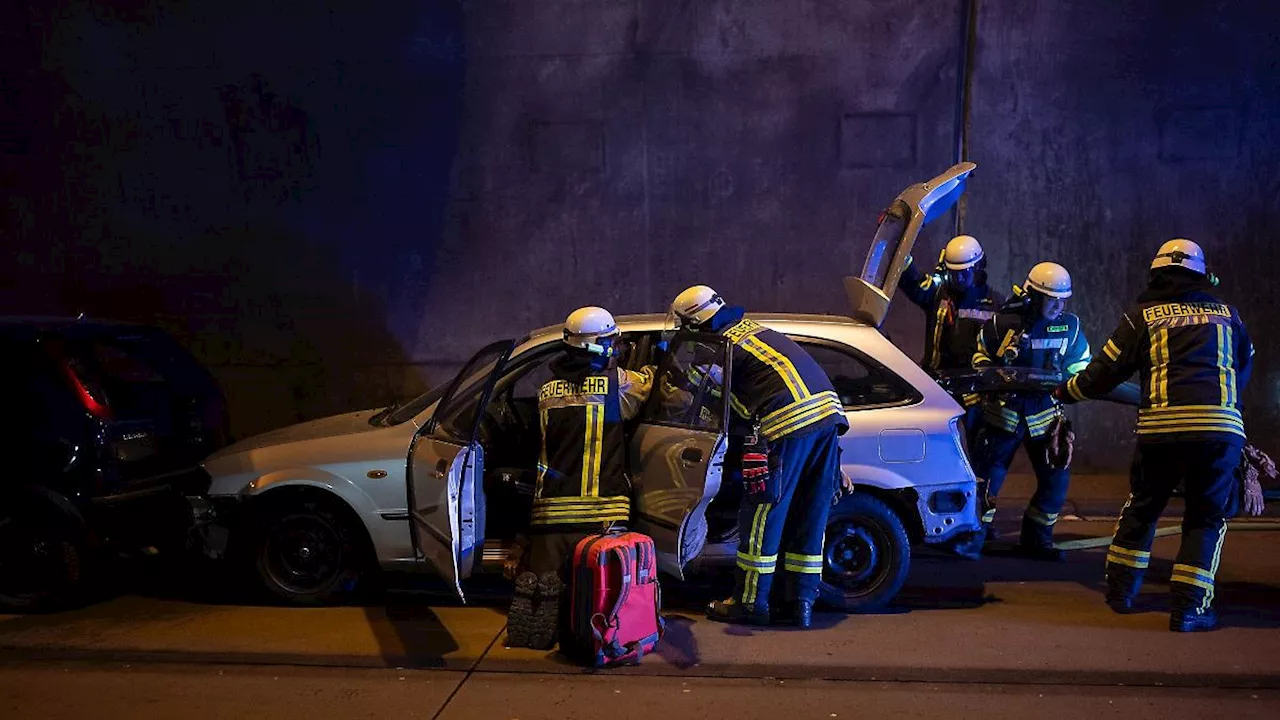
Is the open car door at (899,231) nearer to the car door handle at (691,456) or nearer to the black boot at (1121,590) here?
the car door handle at (691,456)

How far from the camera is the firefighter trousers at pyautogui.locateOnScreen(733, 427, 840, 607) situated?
243 inches

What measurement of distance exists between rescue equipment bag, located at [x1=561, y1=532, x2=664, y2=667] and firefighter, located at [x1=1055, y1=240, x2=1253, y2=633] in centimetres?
250

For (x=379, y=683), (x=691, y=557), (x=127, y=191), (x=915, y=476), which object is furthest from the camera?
(x=127, y=191)

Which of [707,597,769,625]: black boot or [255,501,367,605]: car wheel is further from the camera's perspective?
[255,501,367,605]: car wheel

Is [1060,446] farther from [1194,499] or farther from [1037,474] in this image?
[1194,499]

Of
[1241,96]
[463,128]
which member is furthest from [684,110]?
[1241,96]

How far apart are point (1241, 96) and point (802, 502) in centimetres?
594

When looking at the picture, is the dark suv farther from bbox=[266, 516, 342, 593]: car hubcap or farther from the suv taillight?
bbox=[266, 516, 342, 593]: car hubcap

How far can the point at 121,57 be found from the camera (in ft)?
34.5

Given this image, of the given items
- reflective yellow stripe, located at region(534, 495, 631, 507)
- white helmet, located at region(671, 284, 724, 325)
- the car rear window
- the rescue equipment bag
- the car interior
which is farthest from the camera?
the car rear window

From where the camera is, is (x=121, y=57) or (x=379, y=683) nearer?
(x=379, y=683)

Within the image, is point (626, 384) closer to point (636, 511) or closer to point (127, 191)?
point (636, 511)

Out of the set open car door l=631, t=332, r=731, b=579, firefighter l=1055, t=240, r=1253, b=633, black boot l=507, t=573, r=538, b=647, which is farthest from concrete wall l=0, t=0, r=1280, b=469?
black boot l=507, t=573, r=538, b=647

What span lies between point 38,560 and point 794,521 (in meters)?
3.97
